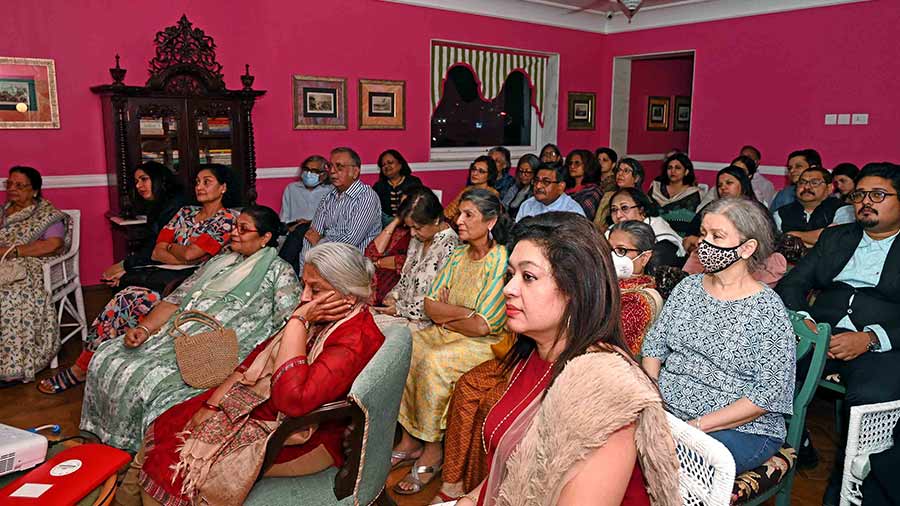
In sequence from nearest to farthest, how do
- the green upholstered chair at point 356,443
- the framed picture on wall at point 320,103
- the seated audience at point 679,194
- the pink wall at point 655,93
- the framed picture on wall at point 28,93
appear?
the green upholstered chair at point 356,443, the framed picture on wall at point 28,93, the seated audience at point 679,194, the framed picture on wall at point 320,103, the pink wall at point 655,93

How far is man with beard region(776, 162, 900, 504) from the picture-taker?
2.74 m

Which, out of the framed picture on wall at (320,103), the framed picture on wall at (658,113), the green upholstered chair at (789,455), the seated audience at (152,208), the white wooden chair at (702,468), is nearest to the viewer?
the white wooden chair at (702,468)

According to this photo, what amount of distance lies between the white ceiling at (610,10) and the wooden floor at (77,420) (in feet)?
16.8

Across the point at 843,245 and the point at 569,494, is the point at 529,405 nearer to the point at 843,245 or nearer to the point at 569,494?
the point at 569,494

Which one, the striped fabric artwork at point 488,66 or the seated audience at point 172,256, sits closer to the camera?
→ the seated audience at point 172,256

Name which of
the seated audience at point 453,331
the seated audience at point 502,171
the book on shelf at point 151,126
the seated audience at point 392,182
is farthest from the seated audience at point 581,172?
the book on shelf at point 151,126

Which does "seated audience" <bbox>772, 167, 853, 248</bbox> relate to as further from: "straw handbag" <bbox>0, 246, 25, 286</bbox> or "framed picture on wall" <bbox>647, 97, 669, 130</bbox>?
"framed picture on wall" <bbox>647, 97, 669, 130</bbox>

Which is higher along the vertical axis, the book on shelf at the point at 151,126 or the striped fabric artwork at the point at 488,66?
the striped fabric artwork at the point at 488,66

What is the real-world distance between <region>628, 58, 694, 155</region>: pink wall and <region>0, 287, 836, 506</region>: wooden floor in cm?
663

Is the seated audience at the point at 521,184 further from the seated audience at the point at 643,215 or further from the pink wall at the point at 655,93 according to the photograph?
the pink wall at the point at 655,93

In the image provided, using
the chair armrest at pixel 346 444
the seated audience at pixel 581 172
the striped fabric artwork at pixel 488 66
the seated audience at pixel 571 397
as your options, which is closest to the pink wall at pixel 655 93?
the striped fabric artwork at pixel 488 66

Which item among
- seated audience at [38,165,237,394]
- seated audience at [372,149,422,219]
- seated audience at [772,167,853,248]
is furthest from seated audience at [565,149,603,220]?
seated audience at [38,165,237,394]

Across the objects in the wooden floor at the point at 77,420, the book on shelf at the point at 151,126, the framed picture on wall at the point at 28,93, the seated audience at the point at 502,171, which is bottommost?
the wooden floor at the point at 77,420

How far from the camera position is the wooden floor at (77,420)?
9.32 ft
